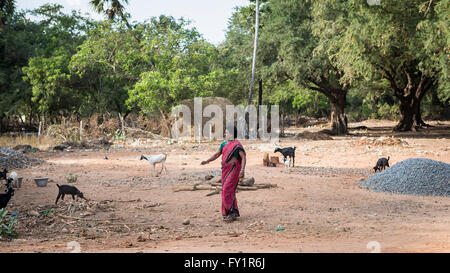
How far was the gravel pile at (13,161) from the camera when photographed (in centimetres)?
1359

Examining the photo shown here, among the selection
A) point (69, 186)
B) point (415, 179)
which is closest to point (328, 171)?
point (415, 179)

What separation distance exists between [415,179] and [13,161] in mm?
11646

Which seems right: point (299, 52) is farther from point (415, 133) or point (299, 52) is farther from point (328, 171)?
point (328, 171)

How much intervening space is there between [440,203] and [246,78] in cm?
2101

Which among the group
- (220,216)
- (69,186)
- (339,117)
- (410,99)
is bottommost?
(220,216)

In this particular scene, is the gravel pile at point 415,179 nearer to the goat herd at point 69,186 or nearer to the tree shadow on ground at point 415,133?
the goat herd at point 69,186

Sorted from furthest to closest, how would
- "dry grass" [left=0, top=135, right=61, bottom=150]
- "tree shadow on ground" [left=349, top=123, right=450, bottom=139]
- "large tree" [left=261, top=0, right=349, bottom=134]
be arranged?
"tree shadow on ground" [left=349, top=123, right=450, bottom=139], "large tree" [left=261, top=0, right=349, bottom=134], "dry grass" [left=0, top=135, right=61, bottom=150]

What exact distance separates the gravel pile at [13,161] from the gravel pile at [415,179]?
33.6 feet

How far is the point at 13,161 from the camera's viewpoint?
13844 mm

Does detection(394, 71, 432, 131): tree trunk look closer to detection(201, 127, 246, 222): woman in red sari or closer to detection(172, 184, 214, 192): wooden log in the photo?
detection(172, 184, 214, 192): wooden log

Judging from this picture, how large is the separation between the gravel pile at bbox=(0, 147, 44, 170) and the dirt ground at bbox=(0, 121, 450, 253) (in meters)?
0.89

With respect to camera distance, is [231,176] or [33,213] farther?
[33,213]

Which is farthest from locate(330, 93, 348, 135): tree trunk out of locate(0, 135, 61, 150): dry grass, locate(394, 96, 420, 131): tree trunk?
locate(0, 135, 61, 150): dry grass

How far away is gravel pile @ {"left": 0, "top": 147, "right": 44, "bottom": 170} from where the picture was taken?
13.6 meters
